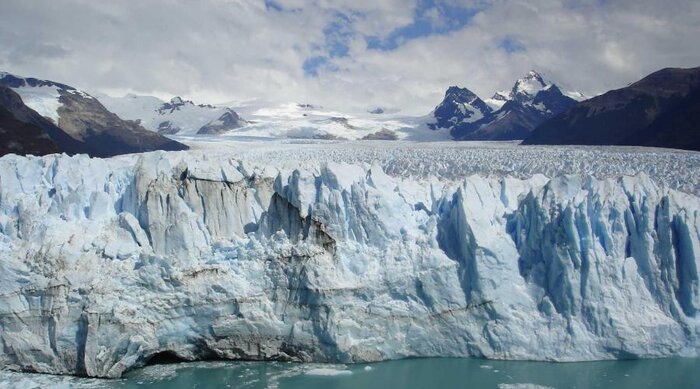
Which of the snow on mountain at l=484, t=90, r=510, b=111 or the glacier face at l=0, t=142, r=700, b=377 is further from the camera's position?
the snow on mountain at l=484, t=90, r=510, b=111

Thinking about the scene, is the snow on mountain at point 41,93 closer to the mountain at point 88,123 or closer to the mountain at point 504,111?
the mountain at point 88,123

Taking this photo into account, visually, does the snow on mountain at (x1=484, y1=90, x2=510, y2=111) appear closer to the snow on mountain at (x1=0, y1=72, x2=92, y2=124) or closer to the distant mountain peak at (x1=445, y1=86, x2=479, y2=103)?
the distant mountain peak at (x1=445, y1=86, x2=479, y2=103)

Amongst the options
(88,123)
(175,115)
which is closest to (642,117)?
(88,123)

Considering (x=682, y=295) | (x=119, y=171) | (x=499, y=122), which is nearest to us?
(x=682, y=295)

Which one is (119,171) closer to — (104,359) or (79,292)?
(79,292)

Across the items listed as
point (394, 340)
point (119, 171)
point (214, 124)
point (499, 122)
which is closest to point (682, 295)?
point (394, 340)

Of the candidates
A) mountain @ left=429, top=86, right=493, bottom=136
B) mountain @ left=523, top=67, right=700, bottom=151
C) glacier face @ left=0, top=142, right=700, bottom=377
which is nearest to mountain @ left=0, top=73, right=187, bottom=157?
mountain @ left=523, top=67, right=700, bottom=151

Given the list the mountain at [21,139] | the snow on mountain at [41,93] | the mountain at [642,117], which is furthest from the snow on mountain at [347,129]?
the mountain at [21,139]

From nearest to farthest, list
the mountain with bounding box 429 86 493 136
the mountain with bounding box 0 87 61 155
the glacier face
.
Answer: the glacier face, the mountain with bounding box 0 87 61 155, the mountain with bounding box 429 86 493 136
